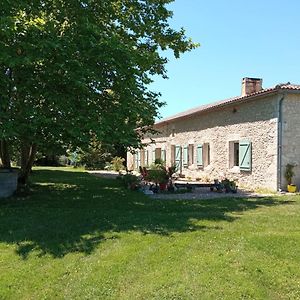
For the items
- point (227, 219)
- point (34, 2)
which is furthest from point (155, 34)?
point (227, 219)

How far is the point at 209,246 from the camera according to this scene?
665 cm

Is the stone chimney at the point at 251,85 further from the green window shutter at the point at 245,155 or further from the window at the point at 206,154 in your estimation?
the window at the point at 206,154

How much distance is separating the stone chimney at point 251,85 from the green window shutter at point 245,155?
2.63 m

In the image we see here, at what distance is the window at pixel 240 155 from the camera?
1594 centimetres

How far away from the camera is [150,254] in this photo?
6.45 meters

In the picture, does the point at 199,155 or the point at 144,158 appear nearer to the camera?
the point at 199,155

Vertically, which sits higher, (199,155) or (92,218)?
(199,155)

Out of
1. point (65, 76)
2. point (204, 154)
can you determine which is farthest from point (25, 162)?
point (204, 154)

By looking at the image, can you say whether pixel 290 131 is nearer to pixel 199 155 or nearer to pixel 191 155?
pixel 199 155

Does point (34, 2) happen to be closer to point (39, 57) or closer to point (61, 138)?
point (39, 57)

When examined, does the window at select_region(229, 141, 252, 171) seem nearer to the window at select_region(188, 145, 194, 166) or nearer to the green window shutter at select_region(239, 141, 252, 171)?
the green window shutter at select_region(239, 141, 252, 171)

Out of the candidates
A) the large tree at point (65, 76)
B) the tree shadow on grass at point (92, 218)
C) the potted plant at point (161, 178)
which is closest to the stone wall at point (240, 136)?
the potted plant at point (161, 178)

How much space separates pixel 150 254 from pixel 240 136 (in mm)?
11203

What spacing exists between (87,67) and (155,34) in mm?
4963
